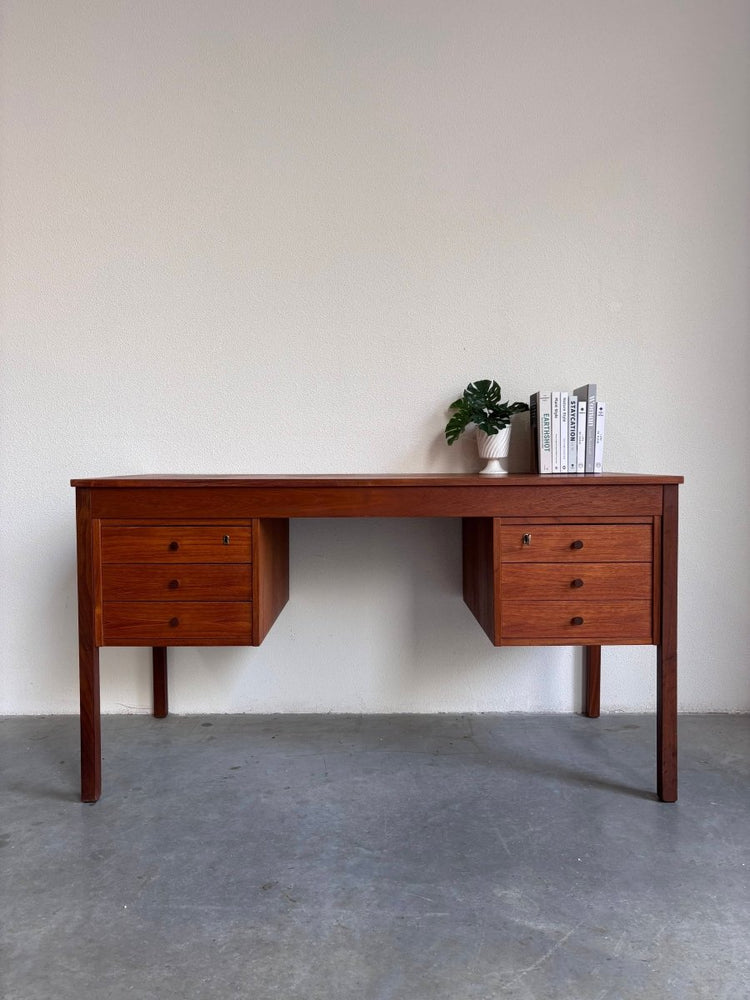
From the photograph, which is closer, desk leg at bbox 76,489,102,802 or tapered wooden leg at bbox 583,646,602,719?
desk leg at bbox 76,489,102,802

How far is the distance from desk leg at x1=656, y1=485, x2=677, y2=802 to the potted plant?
536mm

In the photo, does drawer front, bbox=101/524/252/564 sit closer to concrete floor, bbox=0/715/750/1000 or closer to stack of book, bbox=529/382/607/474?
concrete floor, bbox=0/715/750/1000

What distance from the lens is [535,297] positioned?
2414 mm

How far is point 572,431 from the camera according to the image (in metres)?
2.18

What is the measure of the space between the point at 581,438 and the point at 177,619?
1.30 metres

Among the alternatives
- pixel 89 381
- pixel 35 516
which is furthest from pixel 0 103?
pixel 35 516

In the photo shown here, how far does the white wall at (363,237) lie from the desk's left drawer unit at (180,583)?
606 mm

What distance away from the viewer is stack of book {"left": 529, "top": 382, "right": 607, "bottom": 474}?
2.17 meters

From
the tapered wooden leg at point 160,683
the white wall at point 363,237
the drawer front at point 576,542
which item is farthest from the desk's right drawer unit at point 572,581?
the tapered wooden leg at point 160,683

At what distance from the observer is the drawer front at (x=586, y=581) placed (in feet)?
6.10

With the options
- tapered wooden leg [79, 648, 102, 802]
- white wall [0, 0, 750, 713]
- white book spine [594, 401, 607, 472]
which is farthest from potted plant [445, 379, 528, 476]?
tapered wooden leg [79, 648, 102, 802]

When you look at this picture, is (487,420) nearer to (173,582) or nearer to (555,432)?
(555,432)

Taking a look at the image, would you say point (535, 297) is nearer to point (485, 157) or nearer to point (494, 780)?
point (485, 157)

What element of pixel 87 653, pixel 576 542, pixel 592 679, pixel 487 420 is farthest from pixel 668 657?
pixel 87 653
